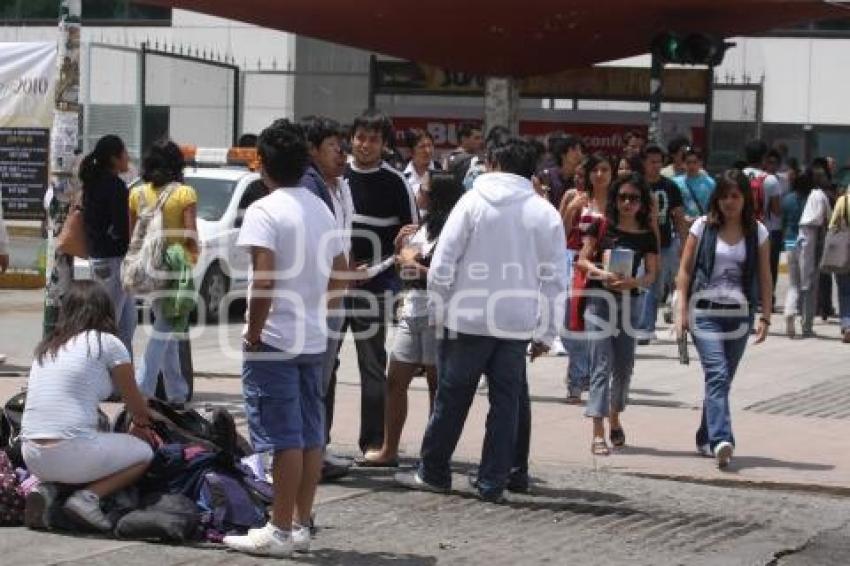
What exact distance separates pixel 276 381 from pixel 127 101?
24.9 m

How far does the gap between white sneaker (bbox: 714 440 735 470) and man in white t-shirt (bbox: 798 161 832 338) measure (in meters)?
8.08

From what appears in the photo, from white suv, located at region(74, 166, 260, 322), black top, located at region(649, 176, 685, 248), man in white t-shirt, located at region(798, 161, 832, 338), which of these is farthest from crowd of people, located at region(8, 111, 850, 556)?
white suv, located at region(74, 166, 260, 322)

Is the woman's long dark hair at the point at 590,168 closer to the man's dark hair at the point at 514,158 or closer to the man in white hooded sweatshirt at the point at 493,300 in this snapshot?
the man's dark hair at the point at 514,158

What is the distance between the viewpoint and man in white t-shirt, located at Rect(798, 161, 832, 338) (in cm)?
1827

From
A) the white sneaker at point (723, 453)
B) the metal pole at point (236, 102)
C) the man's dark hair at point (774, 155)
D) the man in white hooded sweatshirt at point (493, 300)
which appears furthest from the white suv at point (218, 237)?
the man in white hooded sweatshirt at point (493, 300)

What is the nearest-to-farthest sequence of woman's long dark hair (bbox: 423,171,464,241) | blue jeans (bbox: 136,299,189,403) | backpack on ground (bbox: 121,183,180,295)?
woman's long dark hair (bbox: 423,171,464,241) → backpack on ground (bbox: 121,183,180,295) → blue jeans (bbox: 136,299,189,403)

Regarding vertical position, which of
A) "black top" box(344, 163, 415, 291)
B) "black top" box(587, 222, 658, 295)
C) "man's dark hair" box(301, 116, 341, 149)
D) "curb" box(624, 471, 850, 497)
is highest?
"man's dark hair" box(301, 116, 341, 149)

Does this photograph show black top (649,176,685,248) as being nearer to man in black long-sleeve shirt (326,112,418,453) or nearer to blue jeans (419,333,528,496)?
man in black long-sleeve shirt (326,112,418,453)

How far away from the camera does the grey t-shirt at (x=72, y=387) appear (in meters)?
8.06

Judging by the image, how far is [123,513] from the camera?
805 cm

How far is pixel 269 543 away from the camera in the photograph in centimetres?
760

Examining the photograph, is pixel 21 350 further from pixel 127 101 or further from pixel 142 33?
pixel 142 33

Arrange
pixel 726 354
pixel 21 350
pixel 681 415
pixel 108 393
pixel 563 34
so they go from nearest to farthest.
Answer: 1. pixel 108 393
2. pixel 726 354
3. pixel 681 415
4. pixel 21 350
5. pixel 563 34

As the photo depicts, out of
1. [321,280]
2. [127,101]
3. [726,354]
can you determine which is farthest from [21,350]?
[127,101]
